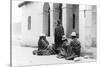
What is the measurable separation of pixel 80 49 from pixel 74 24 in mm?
564

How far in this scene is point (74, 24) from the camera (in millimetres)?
4215

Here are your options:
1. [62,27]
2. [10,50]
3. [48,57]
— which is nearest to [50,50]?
[48,57]

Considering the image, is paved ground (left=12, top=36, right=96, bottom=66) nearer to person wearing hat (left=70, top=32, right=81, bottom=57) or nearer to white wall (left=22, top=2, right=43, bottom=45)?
white wall (left=22, top=2, right=43, bottom=45)

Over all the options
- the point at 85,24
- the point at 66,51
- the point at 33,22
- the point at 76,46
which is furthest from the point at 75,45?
the point at 33,22

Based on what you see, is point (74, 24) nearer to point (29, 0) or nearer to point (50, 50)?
point (50, 50)

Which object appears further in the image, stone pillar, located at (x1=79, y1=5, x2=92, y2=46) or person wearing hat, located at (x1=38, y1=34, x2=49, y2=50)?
stone pillar, located at (x1=79, y1=5, x2=92, y2=46)

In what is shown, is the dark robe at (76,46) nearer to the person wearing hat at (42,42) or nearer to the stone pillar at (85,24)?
the stone pillar at (85,24)

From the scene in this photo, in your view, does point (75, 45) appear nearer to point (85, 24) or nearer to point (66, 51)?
point (66, 51)

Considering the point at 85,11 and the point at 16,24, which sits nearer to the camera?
the point at 16,24

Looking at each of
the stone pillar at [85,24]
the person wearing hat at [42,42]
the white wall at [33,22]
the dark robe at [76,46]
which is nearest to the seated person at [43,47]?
the person wearing hat at [42,42]

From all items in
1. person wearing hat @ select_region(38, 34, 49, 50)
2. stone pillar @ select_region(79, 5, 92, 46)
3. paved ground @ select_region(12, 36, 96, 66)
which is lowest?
paved ground @ select_region(12, 36, 96, 66)

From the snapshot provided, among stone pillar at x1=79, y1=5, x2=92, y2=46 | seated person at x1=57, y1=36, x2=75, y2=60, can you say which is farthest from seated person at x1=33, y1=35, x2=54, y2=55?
stone pillar at x1=79, y1=5, x2=92, y2=46

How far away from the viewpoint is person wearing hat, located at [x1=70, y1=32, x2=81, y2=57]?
13.8 ft

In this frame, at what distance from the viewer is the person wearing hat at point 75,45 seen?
421cm
